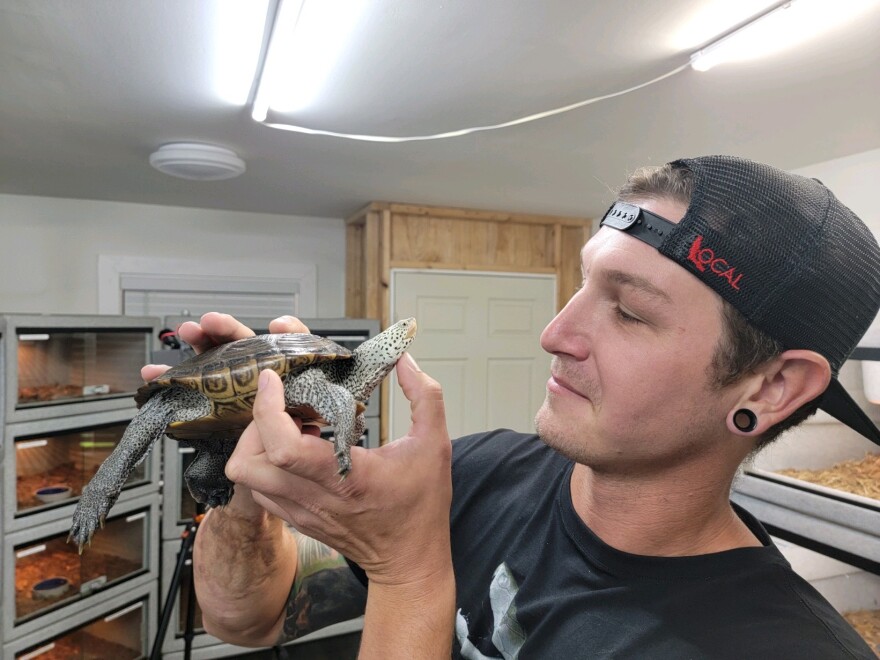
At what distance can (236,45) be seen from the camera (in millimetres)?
1454

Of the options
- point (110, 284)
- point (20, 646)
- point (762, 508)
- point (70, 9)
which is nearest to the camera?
point (70, 9)

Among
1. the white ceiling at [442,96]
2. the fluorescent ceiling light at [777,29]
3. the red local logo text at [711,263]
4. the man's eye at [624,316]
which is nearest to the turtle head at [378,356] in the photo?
the man's eye at [624,316]

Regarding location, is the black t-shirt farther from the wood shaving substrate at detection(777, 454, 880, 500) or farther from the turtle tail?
the wood shaving substrate at detection(777, 454, 880, 500)

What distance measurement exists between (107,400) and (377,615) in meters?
2.41

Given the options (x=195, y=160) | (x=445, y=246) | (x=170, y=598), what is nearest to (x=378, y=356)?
(x=195, y=160)

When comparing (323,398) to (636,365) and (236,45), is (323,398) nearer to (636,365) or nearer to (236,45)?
(636,365)

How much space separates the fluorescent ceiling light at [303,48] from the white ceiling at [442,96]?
0.16ft

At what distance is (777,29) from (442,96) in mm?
881

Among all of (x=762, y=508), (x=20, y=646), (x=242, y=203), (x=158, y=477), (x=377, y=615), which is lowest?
(x=20, y=646)

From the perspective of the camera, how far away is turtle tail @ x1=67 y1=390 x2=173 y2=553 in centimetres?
101

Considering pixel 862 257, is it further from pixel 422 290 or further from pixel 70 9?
pixel 422 290

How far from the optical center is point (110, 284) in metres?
3.38

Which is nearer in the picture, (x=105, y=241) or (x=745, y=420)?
(x=745, y=420)

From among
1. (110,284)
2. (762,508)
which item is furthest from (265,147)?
(762,508)
